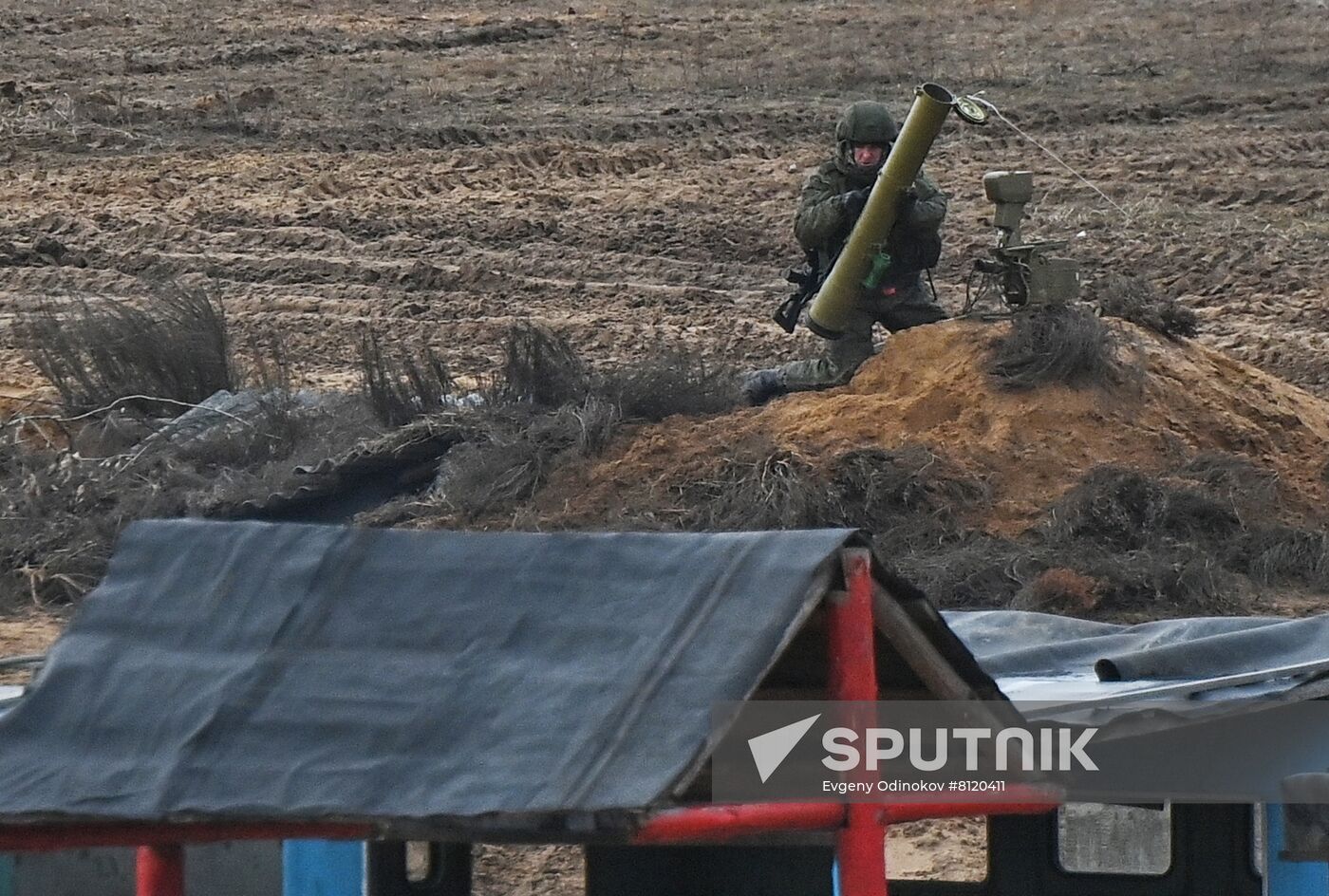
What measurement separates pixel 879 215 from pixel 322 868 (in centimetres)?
455

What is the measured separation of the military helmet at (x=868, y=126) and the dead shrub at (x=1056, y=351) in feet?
2.93

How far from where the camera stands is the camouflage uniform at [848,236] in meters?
8.05

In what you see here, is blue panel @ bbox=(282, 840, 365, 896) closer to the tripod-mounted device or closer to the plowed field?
the tripod-mounted device

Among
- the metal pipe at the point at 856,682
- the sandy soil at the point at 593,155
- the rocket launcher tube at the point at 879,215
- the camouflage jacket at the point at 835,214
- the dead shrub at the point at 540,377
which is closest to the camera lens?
the metal pipe at the point at 856,682

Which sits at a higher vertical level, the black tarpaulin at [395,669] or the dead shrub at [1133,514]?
the black tarpaulin at [395,669]

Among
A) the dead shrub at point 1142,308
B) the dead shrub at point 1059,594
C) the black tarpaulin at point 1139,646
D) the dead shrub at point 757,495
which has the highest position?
the black tarpaulin at point 1139,646

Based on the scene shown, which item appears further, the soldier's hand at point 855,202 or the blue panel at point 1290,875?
the soldier's hand at point 855,202

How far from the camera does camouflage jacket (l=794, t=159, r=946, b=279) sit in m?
7.98

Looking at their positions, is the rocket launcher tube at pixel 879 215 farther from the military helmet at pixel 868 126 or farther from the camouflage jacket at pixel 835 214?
the military helmet at pixel 868 126

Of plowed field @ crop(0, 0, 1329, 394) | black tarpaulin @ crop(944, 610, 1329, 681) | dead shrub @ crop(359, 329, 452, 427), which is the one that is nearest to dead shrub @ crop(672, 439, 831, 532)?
dead shrub @ crop(359, 329, 452, 427)

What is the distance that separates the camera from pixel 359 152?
1492 cm

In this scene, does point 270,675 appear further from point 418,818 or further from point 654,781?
point 654,781

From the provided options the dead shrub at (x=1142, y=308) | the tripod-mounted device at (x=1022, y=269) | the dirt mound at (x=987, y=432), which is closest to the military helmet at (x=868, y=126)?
the tripod-mounted device at (x=1022, y=269)

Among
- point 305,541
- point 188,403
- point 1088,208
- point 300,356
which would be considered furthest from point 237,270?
point 305,541
